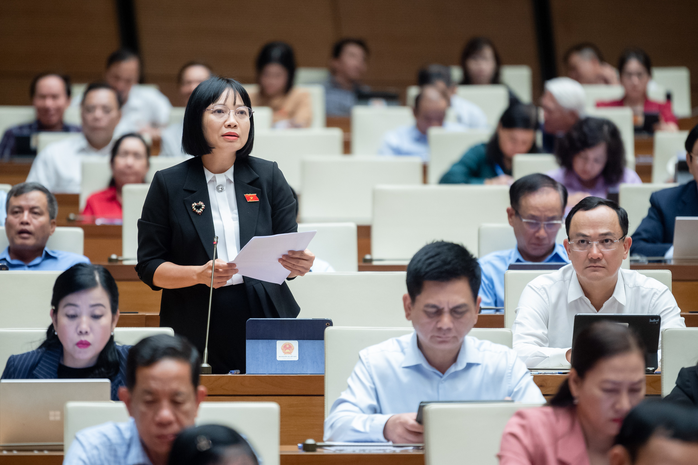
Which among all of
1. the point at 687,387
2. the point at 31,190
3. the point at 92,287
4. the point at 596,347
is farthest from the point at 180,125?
the point at 596,347

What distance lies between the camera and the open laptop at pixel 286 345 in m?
2.36

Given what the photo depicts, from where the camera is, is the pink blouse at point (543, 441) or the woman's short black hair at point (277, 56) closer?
the pink blouse at point (543, 441)

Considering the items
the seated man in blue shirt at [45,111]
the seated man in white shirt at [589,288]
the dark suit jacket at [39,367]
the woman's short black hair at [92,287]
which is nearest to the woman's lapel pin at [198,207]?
the woman's short black hair at [92,287]

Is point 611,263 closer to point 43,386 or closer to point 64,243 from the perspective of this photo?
point 43,386

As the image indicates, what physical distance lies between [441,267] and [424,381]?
271mm

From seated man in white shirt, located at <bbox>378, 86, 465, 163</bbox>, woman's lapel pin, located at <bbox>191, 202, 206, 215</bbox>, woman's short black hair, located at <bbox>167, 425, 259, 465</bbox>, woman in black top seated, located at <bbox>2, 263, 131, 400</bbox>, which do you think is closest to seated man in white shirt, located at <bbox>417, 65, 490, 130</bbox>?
seated man in white shirt, located at <bbox>378, 86, 465, 163</bbox>

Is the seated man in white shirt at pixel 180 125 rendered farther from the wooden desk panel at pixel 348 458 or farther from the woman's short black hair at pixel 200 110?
the wooden desk panel at pixel 348 458

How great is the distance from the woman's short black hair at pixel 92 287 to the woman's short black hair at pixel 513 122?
2.53m

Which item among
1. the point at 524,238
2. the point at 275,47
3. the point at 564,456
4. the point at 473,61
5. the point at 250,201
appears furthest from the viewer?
the point at 473,61

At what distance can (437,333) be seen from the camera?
6.48 ft

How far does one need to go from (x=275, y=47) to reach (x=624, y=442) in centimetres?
435

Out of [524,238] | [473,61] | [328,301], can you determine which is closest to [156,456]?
[328,301]

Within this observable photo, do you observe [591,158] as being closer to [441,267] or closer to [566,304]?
[566,304]

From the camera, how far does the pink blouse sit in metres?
1.56
